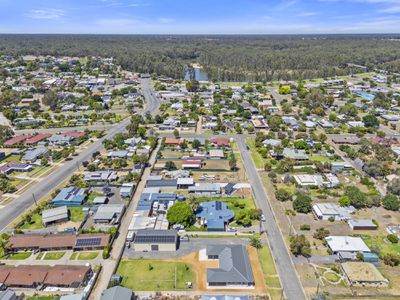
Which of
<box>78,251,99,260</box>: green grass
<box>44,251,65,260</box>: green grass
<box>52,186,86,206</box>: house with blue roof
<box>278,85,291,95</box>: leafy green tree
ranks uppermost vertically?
<box>278,85,291,95</box>: leafy green tree

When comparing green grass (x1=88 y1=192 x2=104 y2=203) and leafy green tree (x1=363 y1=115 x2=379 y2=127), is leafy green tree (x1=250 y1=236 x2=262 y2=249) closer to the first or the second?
green grass (x1=88 y1=192 x2=104 y2=203)

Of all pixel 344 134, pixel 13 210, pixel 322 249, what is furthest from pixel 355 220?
pixel 13 210

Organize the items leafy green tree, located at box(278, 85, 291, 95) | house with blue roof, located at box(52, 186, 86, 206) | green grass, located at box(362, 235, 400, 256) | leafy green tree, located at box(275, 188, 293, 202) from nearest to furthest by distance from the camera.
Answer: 1. green grass, located at box(362, 235, 400, 256)
2. house with blue roof, located at box(52, 186, 86, 206)
3. leafy green tree, located at box(275, 188, 293, 202)
4. leafy green tree, located at box(278, 85, 291, 95)

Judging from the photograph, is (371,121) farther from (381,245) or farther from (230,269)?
(230,269)

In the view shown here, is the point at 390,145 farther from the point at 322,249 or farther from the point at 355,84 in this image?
the point at 355,84

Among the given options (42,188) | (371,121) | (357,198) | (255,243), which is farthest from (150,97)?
(255,243)

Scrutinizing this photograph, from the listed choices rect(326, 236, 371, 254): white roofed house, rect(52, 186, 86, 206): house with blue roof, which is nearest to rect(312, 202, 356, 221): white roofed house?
rect(326, 236, 371, 254): white roofed house

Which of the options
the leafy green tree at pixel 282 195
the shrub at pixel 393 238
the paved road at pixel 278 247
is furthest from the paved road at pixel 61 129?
the shrub at pixel 393 238
